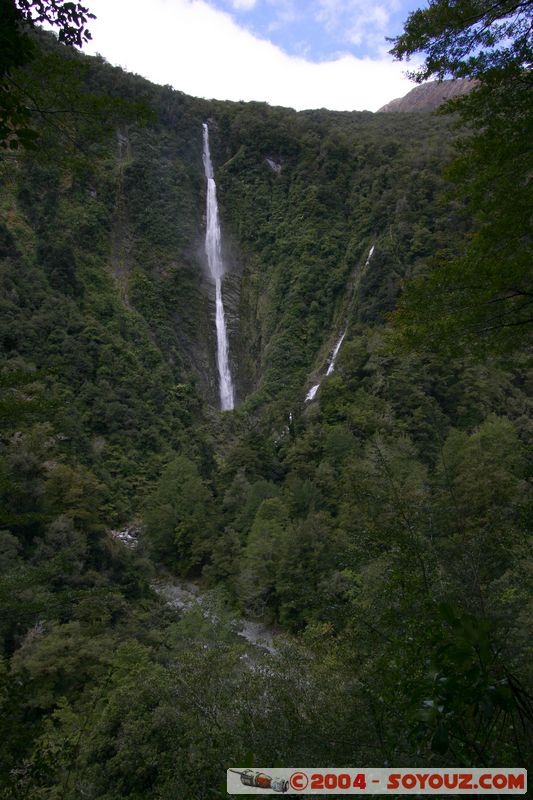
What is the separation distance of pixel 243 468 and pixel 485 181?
A: 27109 mm

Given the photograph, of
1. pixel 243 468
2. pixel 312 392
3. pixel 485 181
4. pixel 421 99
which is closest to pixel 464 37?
pixel 485 181

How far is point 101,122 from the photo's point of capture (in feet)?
12.1

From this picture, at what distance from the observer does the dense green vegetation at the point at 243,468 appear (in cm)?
412

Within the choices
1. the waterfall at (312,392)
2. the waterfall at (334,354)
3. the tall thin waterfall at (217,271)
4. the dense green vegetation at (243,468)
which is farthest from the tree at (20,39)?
the tall thin waterfall at (217,271)

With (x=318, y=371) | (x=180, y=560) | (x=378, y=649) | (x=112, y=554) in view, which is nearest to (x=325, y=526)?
(x=112, y=554)

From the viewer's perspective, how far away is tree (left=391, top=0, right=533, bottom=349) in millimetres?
4570

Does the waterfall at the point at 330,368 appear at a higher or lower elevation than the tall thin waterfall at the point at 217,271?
lower

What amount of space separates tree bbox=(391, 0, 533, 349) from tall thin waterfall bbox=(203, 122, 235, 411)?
46.3m

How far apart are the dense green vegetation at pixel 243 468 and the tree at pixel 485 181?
1.48ft

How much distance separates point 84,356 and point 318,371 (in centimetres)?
1947

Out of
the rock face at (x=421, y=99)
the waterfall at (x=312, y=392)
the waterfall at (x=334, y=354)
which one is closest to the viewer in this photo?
the waterfall at (x=312, y=392)

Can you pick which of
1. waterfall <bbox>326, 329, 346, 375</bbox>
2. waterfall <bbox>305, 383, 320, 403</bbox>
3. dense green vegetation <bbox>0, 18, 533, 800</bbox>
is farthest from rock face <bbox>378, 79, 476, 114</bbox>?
waterfall <bbox>305, 383, 320, 403</bbox>

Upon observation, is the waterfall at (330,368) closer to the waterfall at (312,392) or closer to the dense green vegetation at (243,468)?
the waterfall at (312,392)

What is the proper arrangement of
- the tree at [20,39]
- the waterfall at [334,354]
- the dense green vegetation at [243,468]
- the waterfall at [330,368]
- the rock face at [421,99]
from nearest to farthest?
the tree at [20,39] → the dense green vegetation at [243,468] → the waterfall at [330,368] → the waterfall at [334,354] → the rock face at [421,99]
